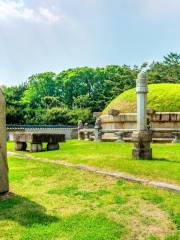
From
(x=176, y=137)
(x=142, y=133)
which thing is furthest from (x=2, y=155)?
(x=176, y=137)

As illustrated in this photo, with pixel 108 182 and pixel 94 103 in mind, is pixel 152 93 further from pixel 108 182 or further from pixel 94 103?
pixel 94 103

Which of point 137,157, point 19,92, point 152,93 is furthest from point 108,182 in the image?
point 19,92

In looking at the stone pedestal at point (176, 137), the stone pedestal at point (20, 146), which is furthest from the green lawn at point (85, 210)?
the stone pedestal at point (176, 137)

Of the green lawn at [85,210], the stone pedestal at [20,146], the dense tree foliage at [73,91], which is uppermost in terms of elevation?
the dense tree foliage at [73,91]

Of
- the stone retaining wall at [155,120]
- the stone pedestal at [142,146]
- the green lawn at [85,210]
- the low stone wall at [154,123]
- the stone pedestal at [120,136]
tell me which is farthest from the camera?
the stone retaining wall at [155,120]

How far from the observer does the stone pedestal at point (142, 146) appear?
9594 millimetres

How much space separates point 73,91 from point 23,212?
48.3 metres

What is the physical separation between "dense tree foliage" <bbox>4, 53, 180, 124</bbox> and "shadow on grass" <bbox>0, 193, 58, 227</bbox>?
30636mm

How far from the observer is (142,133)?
990 cm

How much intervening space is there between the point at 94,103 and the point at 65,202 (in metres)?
38.8

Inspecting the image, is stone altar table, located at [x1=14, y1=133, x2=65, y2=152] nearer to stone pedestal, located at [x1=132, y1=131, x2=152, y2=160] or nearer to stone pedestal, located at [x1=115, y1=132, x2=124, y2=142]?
stone pedestal, located at [x1=132, y1=131, x2=152, y2=160]

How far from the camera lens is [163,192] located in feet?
18.7

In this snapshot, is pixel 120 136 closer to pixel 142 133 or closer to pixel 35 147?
pixel 35 147

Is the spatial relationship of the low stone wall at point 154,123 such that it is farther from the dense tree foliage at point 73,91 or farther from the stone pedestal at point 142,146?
the dense tree foliage at point 73,91
